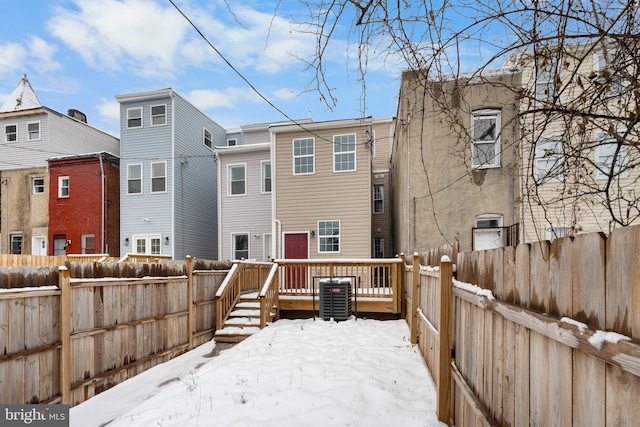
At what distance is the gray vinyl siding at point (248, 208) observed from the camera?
13.9m

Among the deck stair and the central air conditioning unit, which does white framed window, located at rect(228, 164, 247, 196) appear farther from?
the central air conditioning unit

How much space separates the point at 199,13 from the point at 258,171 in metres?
10.2

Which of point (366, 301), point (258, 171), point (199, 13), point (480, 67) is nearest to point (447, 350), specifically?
point (480, 67)

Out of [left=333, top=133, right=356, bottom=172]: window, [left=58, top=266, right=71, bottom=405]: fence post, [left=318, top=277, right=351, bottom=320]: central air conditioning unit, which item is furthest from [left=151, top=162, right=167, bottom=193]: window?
[left=58, top=266, right=71, bottom=405]: fence post

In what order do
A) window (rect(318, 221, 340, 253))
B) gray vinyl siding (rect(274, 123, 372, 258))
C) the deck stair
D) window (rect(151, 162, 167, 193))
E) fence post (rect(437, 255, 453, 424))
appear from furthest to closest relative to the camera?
window (rect(151, 162, 167, 193)) → window (rect(318, 221, 340, 253)) → gray vinyl siding (rect(274, 123, 372, 258)) → the deck stair → fence post (rect(437, 255, 453, 424))

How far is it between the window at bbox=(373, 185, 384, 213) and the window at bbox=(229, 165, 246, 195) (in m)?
5.70

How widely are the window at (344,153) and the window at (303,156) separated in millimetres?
860

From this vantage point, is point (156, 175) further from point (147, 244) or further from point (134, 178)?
point (147, 244)

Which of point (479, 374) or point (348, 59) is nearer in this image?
point (479, 374)

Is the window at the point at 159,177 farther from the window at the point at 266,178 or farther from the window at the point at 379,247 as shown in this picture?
the window at the point at 379,247

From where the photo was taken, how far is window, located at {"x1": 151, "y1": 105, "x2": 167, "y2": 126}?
1464 centimetres

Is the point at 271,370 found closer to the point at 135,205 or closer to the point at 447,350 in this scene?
the point at 447,350

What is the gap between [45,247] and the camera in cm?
1638

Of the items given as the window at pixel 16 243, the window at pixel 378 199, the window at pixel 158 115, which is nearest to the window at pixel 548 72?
the window at pixel 378 199
